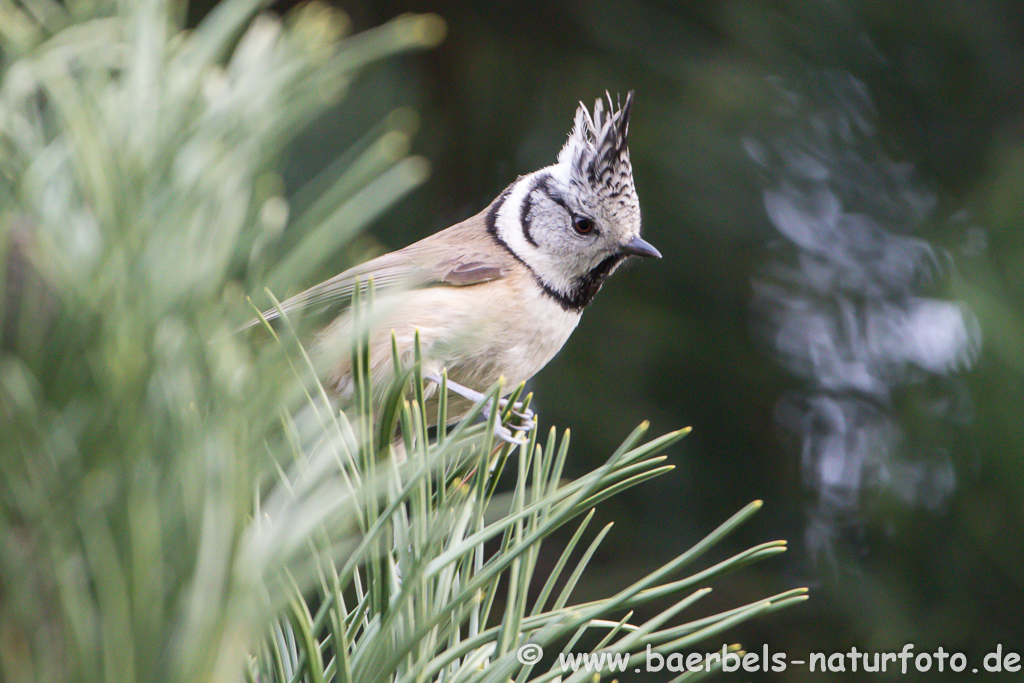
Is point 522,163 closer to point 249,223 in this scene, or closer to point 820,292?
point 820,292

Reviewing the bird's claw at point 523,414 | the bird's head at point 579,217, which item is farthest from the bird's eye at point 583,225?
the bird's claw at point 523,414

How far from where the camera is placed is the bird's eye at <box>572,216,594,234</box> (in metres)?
1.88

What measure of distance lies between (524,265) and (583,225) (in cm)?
16

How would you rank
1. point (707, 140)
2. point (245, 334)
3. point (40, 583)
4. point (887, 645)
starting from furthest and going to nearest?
1. point (707, 140)
2. point (887, 645)
3. point (245, 334)
4. point (40, 583)

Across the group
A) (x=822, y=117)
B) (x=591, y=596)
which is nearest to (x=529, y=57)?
(x=822, y=117)

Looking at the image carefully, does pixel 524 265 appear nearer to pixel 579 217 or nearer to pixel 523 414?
pixel 579 217

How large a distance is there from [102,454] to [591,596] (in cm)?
175

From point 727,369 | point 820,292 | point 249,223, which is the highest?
point 249,223

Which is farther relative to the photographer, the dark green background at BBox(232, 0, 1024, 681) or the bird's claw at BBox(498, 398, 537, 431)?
the dark green background at BBox(232, 0, 1024, 681)

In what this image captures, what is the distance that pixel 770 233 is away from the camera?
226 cm

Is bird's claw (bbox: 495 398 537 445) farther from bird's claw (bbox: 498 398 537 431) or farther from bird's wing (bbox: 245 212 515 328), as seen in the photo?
bird's wing (bbox: 245 212 515 328)

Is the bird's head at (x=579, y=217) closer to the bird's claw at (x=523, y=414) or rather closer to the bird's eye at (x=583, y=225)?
the bird's eye at (x=583, y=225)

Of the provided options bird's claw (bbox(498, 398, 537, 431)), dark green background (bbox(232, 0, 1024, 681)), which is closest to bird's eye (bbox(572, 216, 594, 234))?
dark green background (bbox(232, 0, 1024, 681))

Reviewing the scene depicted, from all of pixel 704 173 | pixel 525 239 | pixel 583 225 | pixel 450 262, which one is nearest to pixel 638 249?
pixel 583 225
